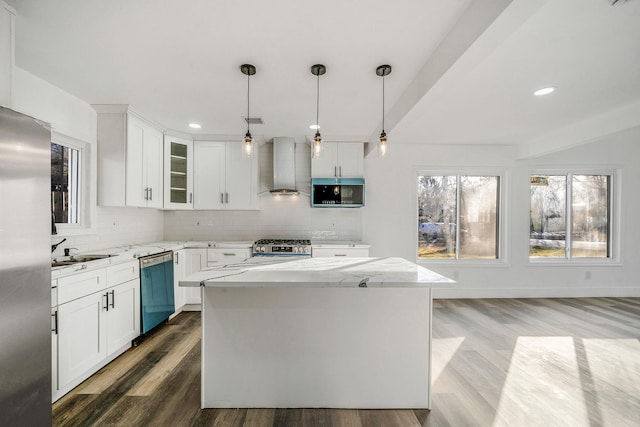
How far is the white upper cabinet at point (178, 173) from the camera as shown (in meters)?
3.97

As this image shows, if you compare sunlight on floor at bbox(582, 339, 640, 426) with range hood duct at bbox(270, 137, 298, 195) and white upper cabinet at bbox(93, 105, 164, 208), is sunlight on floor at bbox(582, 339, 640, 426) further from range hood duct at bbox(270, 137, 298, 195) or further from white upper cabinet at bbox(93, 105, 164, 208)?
white upper cabinet at bbox(93, 105, 164, 208)

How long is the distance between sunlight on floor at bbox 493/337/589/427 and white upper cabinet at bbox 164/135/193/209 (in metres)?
4.21

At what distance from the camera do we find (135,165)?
332 centimetres

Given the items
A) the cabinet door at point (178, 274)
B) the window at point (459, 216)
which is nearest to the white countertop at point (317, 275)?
the cabinet door at point (178, 274)

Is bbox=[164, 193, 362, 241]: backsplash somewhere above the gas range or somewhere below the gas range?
above

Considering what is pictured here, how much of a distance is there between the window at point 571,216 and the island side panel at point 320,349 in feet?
13.4

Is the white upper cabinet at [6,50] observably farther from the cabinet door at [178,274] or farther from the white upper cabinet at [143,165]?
the cabinet door at [178,274]

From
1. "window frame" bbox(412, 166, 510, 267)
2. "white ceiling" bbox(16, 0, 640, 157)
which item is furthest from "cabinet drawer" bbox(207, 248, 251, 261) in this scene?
"window frame" bbox(412, 166, 510, 267)

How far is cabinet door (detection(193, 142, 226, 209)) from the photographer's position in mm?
4297

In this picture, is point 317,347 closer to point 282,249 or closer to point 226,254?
point 282,249

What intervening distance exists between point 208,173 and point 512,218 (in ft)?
16.1

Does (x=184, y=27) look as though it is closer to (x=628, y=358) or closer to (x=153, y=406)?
(x=153, y=406)

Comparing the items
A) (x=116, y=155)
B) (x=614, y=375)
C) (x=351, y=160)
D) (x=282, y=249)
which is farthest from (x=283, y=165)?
(x=614, y=375)

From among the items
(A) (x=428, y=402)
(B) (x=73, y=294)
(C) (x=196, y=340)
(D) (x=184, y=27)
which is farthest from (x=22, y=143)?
(A) (x=428, y=402)
